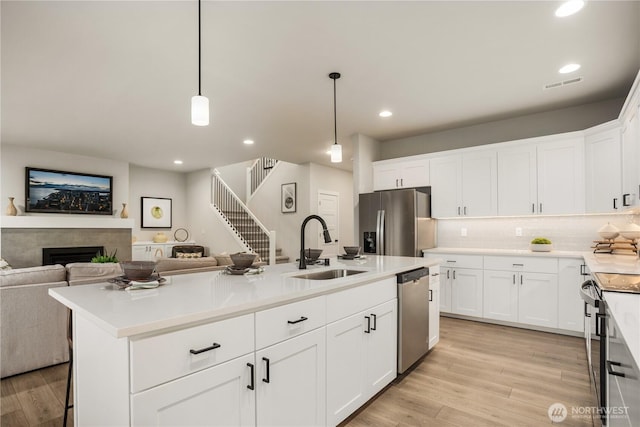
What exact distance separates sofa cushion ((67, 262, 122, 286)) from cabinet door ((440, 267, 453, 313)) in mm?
3895

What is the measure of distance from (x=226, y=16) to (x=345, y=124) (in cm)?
268

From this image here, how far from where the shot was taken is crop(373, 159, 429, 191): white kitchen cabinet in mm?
5121

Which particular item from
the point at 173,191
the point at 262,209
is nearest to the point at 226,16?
the point at 262,209

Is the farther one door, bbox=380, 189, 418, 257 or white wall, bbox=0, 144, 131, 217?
white wall, bbox=0, 144, 131, 217

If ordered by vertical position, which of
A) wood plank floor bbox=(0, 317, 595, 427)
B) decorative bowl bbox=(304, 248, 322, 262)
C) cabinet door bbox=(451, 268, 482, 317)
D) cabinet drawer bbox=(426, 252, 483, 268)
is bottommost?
wood plank floor bbox=(0, 317, 595, 427)

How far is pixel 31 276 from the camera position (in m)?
2.99

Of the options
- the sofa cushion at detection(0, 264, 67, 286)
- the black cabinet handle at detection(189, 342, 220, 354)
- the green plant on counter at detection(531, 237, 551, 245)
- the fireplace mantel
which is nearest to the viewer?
the black cabinet handle at detection(189, 342, 220, 354)

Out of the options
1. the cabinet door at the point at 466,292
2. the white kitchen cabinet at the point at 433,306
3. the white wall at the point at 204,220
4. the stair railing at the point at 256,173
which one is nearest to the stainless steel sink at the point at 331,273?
the white kitchen cabinet at the point at 433,306

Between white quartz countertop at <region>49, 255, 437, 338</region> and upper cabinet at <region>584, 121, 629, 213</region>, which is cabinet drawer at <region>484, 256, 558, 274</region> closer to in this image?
upper cabinet at <region>584, 121, 629, 213</region>

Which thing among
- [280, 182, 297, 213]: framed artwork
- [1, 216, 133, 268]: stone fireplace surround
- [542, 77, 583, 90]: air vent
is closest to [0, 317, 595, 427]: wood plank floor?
[542, 77, 583, 90]: air vent

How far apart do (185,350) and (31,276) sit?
274 centimetres

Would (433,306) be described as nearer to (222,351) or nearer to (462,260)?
(462,260)

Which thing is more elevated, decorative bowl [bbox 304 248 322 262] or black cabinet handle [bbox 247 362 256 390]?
decorative bowl [bbox 304 248 322 262]

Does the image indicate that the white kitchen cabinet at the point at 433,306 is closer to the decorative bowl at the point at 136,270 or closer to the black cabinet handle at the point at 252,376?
the black cabinet handle at the point at 252,376
